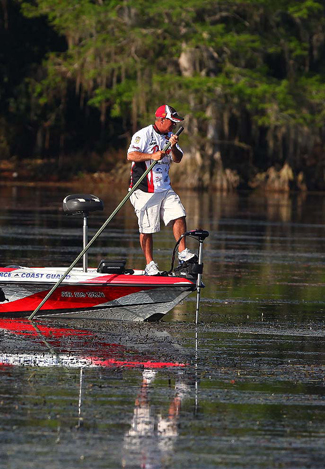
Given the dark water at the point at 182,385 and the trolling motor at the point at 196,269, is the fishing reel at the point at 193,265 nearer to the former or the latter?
the trolling motor at the point at 196,269

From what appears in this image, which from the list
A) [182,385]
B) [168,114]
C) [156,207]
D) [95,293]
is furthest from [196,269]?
[182,385]

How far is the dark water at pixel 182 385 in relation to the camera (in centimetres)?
611

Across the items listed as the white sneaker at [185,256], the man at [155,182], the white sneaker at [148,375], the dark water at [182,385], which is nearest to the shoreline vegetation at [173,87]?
the dark water at [182,385]

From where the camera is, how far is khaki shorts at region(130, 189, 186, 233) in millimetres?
11883

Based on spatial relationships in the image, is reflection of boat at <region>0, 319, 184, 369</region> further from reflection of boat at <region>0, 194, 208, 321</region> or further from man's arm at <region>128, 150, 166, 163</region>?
man's arm at <region>128, 150, 166, 163</region>

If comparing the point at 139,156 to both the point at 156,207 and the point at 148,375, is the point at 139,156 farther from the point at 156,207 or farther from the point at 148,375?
the point at 148,375

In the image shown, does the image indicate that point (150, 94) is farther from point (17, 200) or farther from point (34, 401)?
point (34, 401)

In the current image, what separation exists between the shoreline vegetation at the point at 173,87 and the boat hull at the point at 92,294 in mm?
37210

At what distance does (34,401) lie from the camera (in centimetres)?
716

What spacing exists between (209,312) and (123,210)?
21.0 meters

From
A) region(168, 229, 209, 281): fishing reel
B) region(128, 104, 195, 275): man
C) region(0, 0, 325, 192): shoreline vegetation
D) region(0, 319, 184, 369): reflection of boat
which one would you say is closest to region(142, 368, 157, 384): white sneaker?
region(0, 319, 184, 369): reflection of boat

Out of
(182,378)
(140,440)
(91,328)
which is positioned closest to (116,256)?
(91,328)

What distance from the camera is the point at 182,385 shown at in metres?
7.79

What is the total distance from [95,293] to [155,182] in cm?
149
